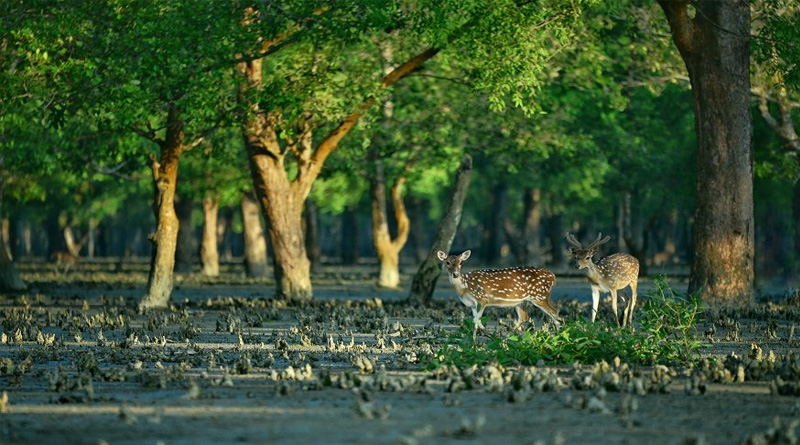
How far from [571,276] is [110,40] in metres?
32.9

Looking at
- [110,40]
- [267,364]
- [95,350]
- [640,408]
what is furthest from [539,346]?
[110,40]

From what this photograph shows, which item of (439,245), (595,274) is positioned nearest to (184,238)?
(439,245)

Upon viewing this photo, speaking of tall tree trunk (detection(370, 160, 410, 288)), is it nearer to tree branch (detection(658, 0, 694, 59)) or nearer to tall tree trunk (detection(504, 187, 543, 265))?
tree branch (detection(658, 0, 694, 59))

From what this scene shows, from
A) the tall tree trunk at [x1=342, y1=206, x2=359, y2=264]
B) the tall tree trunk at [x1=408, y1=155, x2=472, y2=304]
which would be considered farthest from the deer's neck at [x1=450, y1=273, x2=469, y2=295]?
the tall tree trunk at [x1=342, y1=206, x2=359, y2=264]

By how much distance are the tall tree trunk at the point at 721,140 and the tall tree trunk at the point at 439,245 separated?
6.69 metres

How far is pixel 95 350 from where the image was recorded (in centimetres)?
2047

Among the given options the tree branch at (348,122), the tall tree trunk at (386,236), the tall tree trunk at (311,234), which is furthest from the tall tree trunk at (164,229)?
the tall tree trunk at (311,234)

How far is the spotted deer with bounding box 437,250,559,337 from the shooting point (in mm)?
22188

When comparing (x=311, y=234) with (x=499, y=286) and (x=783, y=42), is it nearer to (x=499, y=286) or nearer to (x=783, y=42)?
(x=783, y=42)

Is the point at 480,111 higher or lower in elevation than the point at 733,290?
higher

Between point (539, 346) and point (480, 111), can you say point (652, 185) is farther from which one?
point (539, 346)

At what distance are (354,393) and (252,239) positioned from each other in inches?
1739

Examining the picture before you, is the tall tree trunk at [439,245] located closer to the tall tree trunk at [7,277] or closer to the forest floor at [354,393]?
the forest floor at [354,393]

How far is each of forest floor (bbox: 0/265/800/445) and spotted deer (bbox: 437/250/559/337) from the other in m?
0.64
